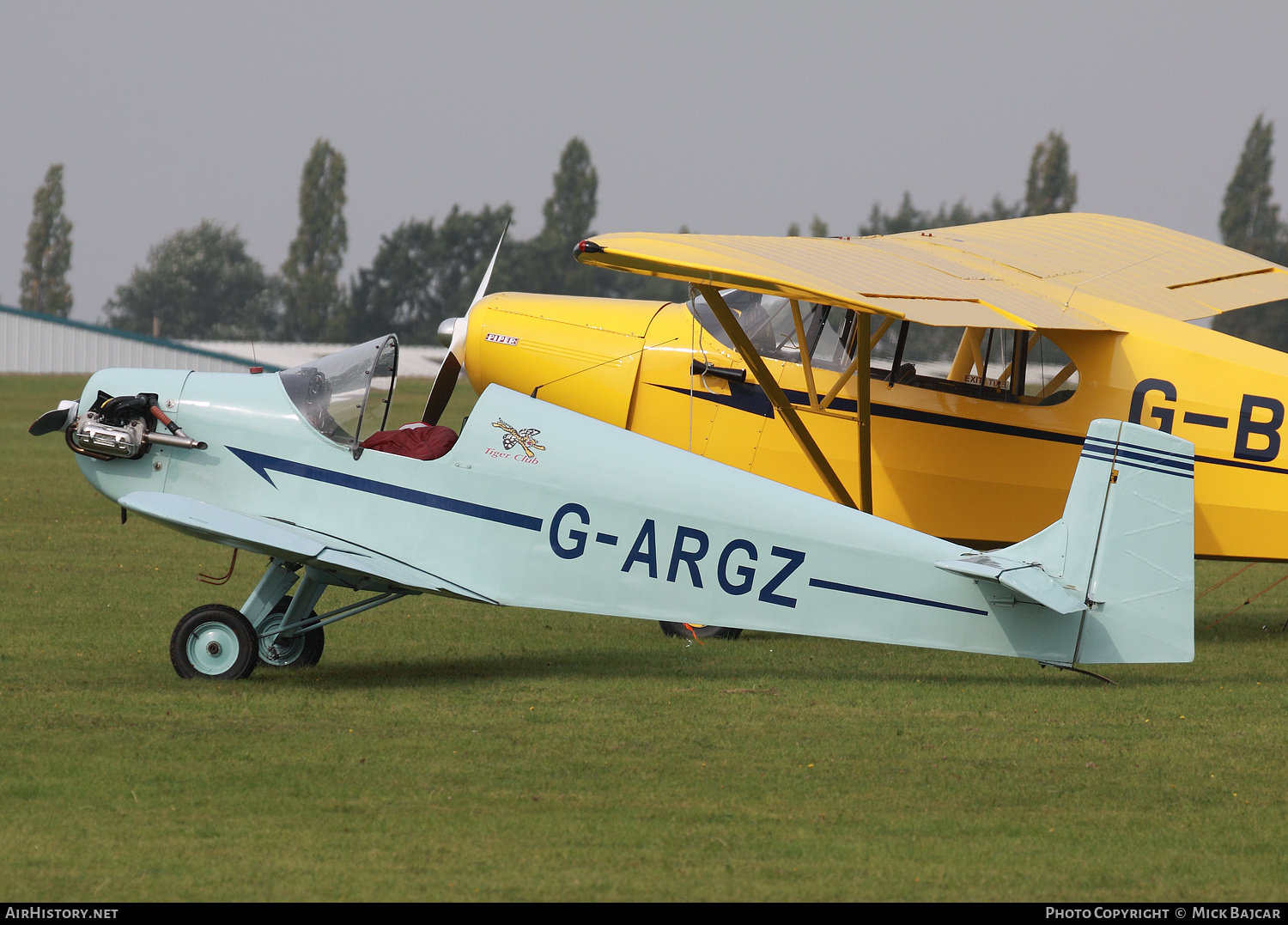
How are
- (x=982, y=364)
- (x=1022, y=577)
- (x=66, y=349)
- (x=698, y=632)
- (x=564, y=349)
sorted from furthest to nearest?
1. (x=66, y=349)
2. (x=564, y=349)
3. (x=698, y=632)
4. (x=982, y=364)
5. (x=1022, y=577)

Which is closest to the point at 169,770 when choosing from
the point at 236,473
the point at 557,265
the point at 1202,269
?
the point at 236,473

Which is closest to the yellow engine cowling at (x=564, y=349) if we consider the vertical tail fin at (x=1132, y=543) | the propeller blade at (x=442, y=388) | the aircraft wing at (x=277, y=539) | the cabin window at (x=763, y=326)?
the propeller blade at (x=442, y=388)

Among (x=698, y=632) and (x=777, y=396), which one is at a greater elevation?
(x=777, y=396)

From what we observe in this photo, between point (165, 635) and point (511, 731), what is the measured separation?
11.6 feet

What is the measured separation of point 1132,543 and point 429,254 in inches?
3035

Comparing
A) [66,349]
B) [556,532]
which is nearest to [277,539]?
[556,532]

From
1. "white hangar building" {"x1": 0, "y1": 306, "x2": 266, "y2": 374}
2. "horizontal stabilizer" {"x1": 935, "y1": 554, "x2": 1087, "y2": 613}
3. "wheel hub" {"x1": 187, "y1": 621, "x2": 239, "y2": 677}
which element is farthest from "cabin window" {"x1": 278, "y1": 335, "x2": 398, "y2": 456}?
"white hangar building" {"x1": 0, "y1": 306, "x2": 266, "y2": 374}

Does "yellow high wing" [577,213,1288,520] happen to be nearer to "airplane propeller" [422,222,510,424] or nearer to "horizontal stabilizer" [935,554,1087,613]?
"horizontal stabilizer" [935,554,1087,613]

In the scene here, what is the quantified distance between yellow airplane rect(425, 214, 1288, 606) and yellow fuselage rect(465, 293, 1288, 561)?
1 cm

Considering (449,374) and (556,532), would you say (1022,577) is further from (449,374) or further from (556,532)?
(449,374)

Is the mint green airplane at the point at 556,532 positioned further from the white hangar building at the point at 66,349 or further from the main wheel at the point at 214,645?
the white hangar building at the point at 66,349

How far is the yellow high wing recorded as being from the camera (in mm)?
7887

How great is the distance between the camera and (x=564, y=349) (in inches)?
408

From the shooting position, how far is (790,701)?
7.50 m
